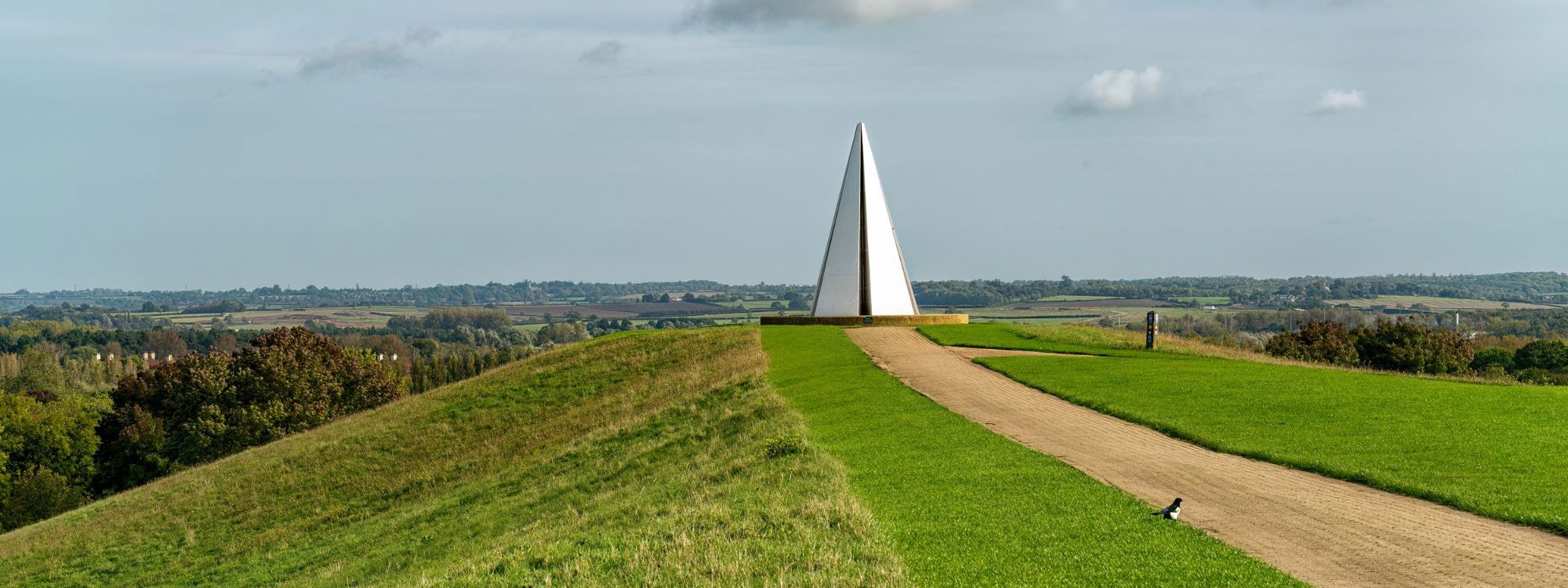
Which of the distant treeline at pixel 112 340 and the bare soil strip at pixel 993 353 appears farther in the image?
the distant treeline at pixel 112 340

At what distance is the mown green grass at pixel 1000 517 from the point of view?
8195mm

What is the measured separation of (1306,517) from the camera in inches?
395

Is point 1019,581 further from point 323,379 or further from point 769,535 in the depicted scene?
point 323,379

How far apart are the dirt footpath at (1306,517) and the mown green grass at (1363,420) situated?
0.40 m

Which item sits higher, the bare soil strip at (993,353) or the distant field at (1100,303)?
the bare soil strip at (993,353)

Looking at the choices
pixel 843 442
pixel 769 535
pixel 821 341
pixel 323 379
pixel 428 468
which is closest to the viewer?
pixel 769 535

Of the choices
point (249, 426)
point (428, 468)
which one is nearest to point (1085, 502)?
point (428, 468)

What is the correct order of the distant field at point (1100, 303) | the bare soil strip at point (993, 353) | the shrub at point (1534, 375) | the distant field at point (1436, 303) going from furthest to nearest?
the distant field at point (1100, 303)
the distant field at point (1436, 303)
the shrub at point (1534, 375)
the bare soil strip at point (993, 353)

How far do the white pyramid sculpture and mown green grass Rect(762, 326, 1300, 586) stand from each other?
20.3m

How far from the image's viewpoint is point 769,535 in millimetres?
9734

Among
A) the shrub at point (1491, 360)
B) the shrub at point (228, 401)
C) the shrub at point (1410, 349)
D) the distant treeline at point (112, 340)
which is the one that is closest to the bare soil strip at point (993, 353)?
the shrub at point (1410, 349)

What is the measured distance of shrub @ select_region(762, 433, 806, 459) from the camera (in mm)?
14289

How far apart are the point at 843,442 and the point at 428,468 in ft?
39.6

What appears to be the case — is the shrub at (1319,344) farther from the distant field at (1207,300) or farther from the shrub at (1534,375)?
the distant field at (1207,300)
